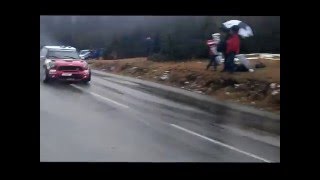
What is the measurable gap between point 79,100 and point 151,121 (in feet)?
2.40

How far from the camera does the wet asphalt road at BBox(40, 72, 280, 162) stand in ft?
15.8

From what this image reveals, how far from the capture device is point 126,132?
15.8ft

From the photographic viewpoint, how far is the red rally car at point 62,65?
16.0 ft

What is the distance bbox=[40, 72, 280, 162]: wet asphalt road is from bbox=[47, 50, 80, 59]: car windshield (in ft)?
0.93

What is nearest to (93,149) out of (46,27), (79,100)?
(79,100)

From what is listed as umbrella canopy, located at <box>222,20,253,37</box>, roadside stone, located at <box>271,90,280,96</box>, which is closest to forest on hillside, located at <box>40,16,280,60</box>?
umbrella canopy, located at <box>222,20,253,37</box>

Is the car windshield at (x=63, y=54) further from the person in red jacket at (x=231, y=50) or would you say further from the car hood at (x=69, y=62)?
the person in red jacket at (x=231, y=50)

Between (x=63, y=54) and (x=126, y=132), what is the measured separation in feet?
3.35

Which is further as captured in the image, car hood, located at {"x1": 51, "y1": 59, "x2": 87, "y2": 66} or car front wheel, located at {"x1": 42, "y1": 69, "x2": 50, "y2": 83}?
car hood, located at {"x1": 51, "y1": 59, "x2": 87, "y2": 66}

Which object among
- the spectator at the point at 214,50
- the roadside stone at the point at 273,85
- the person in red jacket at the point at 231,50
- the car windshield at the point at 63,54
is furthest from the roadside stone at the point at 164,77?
the roadside stone at the point at 273,85

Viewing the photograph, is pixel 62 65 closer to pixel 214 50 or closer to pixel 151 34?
pixel 151 34

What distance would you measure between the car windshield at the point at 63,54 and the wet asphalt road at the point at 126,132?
0.93 feet

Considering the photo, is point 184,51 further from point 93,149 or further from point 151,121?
point 93,149

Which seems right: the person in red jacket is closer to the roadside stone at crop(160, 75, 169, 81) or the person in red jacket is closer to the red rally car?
the roadside stone at crop(160, 75, 169, 81)
